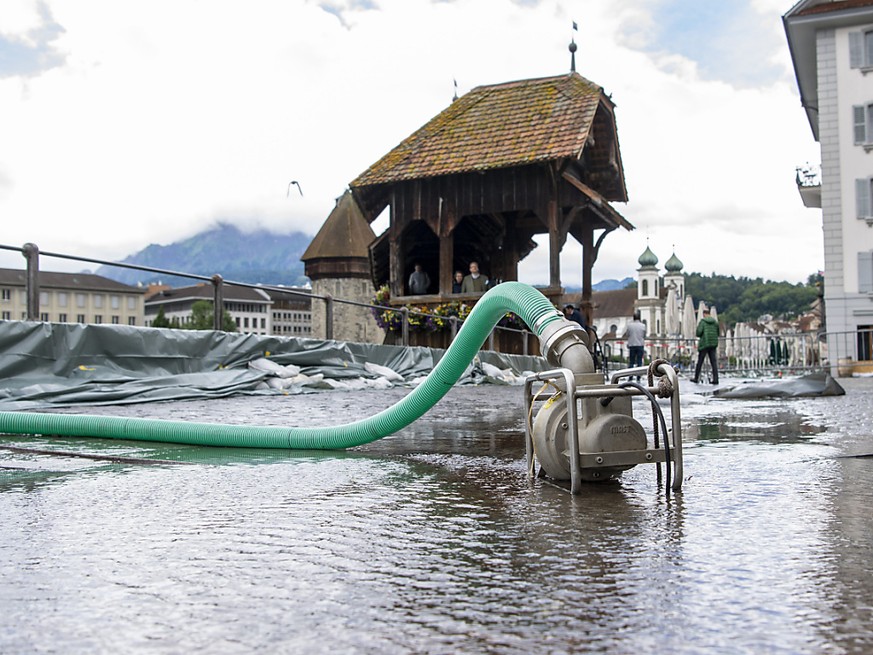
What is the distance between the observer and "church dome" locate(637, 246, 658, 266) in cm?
13300

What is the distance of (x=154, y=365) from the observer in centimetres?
966

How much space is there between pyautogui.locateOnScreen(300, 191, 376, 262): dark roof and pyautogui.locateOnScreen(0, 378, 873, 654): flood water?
130 ft

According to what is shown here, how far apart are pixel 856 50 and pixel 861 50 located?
15 cm

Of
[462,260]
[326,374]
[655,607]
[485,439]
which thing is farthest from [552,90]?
[655,607]

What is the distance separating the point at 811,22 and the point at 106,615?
3263cm

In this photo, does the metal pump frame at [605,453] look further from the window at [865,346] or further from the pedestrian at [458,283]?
the window at [865,346]

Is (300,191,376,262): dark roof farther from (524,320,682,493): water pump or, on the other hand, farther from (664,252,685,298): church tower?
(664,252,685,298): church tower

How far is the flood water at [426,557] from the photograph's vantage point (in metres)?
1.62

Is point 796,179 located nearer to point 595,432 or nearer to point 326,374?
point 326,374

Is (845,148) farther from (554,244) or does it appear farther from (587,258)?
(554,244)

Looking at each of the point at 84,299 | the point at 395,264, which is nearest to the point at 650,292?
the point at 84,299

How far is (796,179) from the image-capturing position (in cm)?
3534

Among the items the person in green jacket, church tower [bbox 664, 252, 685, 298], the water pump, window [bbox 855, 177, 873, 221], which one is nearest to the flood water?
the water pump

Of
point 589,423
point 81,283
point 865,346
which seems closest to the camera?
point 589,423
